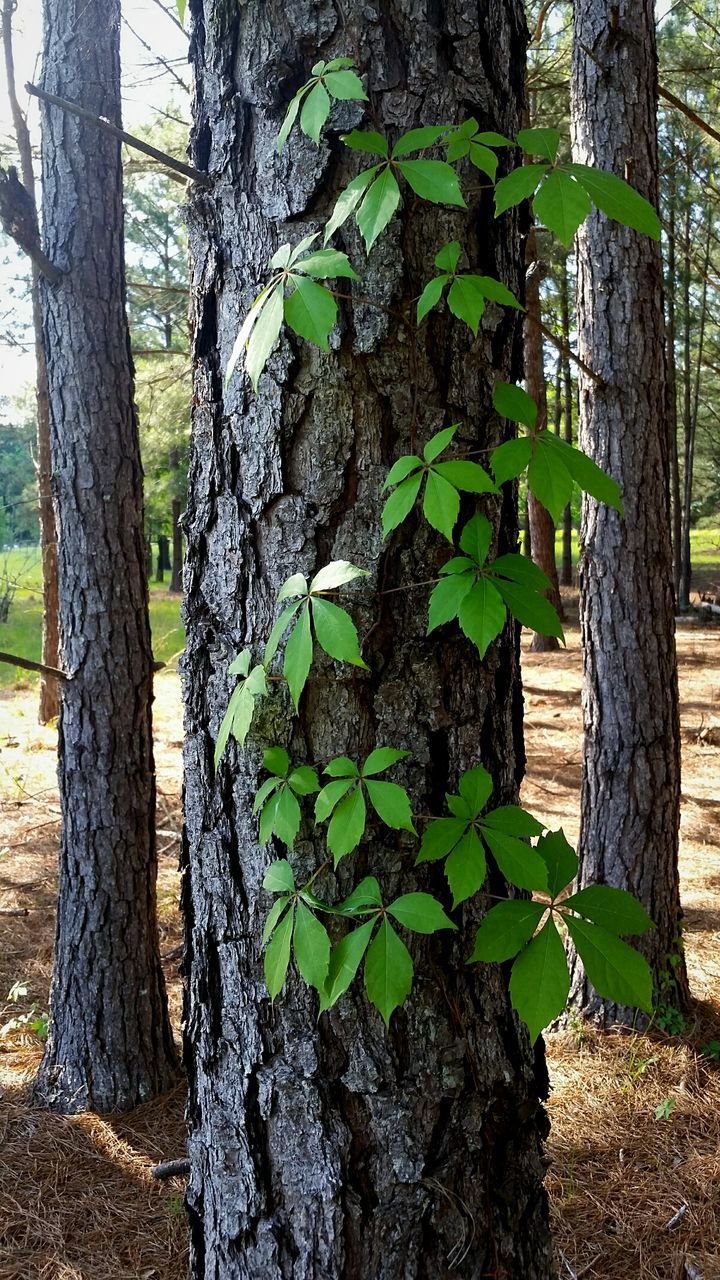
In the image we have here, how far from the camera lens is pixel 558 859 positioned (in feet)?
3.87

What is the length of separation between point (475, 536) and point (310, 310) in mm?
335

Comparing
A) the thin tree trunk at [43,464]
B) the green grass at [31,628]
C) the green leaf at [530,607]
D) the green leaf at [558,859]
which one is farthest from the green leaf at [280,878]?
the green grass at [31,628]

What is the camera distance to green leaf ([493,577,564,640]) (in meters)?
1.05

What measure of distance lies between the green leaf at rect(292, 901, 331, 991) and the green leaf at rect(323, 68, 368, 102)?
0.93 m

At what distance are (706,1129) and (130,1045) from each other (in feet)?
6.10

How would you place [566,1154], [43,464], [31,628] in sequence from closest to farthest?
[566,1154], [43,464], [31,628]

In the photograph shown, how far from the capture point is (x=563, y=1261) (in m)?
2.22

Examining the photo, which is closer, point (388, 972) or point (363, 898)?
point (388, 972)

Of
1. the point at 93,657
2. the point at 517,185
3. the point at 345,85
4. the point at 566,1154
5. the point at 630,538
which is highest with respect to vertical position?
the point at 345,85

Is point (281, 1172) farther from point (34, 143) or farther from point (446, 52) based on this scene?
point (34, 143)

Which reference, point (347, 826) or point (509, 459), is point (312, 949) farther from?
point (509, 459)

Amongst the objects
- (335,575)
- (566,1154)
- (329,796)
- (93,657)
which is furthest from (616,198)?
(566,1154)

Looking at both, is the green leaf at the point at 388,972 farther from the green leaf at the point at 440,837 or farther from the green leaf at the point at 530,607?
the green leaf at the point at 530,607

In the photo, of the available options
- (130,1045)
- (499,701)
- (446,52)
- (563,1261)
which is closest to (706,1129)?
(563,1261)
